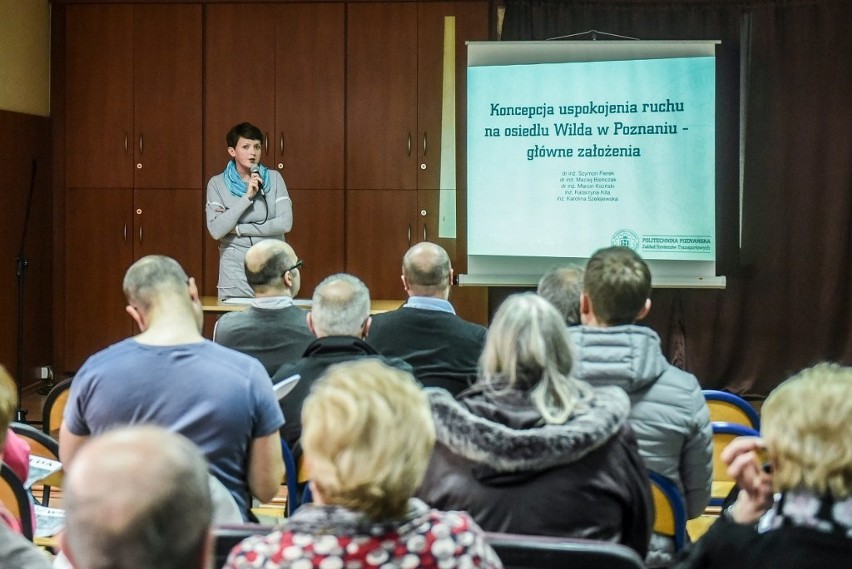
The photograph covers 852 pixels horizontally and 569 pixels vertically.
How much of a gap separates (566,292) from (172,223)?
480 cm

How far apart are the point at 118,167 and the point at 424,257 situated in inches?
163

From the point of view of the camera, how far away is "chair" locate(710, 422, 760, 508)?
9.89 ft

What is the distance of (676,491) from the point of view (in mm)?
2449

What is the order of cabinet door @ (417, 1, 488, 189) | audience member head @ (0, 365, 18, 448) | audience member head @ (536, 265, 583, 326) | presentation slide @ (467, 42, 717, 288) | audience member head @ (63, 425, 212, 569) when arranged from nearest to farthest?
audience member head @ (63, 425, 212, 569), audience member head @ (0, 365, 18, 448), audience member head @ (536, 265, 583, 326), presentation slide @ (467, 42, 717, 288), cabinet door @ (417, 1, 488, 189)

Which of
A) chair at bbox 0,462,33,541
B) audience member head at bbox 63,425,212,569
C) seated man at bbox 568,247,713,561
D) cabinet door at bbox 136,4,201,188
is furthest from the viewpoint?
cabinet door at bbox 136,4,201,188

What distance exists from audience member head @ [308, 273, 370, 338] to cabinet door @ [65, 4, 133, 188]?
14.7ft

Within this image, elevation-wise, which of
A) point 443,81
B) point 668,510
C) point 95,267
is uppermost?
point 443,81

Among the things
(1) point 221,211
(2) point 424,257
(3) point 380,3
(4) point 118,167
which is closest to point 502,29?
(3) point 380,3

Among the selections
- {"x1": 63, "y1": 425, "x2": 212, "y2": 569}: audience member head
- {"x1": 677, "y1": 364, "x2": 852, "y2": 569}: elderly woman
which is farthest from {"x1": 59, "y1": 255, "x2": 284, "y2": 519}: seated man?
{"x1": 63, "y1": 425, "x2": 212, "y2": 569}: audience member head

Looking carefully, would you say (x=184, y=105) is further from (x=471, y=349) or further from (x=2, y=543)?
(x=2, y=543)

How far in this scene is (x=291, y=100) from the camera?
750cm

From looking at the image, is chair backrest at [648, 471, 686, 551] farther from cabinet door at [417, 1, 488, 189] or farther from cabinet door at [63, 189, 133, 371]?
cabinet door at [63, 189, 133, 371]

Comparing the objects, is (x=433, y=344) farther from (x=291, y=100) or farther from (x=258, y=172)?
(x=291, y=100)

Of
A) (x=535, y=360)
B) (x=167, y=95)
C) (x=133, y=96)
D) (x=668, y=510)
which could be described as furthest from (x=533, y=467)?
(x=133, y=96)
